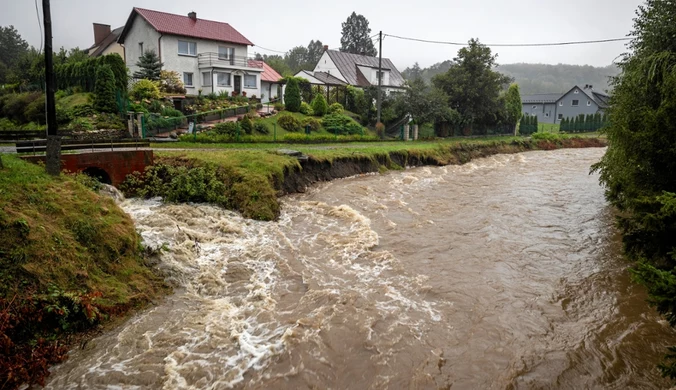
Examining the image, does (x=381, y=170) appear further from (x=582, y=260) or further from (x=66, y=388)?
(x=66, y=388)

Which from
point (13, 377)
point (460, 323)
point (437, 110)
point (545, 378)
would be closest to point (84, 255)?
point (13, 377)

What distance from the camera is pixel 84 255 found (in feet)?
29.0

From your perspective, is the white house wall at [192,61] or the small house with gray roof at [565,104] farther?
the small house with gray roof at [565,104]

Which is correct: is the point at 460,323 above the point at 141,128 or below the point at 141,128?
below

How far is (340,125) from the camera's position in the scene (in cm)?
3650

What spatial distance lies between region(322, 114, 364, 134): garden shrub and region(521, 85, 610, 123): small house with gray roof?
166ft

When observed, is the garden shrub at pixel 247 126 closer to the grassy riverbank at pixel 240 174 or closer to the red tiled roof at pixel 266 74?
the grassy riverbank at pixel 240 174

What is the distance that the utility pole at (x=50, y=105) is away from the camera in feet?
38.3

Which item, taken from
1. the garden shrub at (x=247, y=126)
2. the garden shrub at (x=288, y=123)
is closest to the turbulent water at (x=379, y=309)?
the garden shrub at (x=247, y=126)

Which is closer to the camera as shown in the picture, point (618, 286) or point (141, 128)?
point (618, 286)

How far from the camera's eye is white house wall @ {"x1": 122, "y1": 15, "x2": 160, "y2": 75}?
3875 cm

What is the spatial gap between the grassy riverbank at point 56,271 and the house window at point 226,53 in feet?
109

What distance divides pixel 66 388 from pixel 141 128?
20829 millimetres

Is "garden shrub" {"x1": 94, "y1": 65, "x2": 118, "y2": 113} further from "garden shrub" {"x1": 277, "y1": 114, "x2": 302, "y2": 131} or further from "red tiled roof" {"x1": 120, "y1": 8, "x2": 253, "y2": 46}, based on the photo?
"red tiled roof" {"x1": 120, "y1": 8, "x2": 253, "y2": 46}
